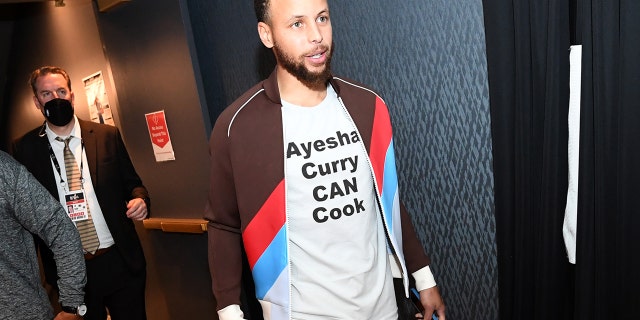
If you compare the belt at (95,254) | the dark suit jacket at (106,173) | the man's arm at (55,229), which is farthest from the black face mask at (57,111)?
the man's arm at (55,229)

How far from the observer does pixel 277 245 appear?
1518mm

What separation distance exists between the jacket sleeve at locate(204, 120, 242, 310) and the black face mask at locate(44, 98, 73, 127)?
140 centimetres

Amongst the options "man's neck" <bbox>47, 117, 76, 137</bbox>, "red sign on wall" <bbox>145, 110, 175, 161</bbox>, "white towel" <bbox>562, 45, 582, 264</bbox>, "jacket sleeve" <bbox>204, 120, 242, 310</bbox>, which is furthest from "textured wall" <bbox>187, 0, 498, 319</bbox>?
"man's neck" <bbox>47, 117, 76, 137</bbox>

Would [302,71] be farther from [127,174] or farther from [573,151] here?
[127,174]

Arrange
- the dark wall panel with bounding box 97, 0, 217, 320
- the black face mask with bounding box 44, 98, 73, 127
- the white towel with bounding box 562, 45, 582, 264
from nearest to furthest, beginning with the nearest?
the white towel with bounding box 562, 45, 582, 264, the black face mask with bounding box 44, 98, 73, 127, the dark wall panel with bounding box 97, 0, 217, 320

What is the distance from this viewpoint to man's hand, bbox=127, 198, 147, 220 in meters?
2.64

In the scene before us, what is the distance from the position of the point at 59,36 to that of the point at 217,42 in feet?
7.06

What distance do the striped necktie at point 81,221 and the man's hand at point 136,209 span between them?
191 millimetres

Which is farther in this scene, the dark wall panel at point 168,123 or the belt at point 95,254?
the dark wall panel at point 168,123

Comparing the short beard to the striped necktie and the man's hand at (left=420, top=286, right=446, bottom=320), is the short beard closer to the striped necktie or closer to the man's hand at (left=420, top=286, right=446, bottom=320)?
the man's hand at (left=420, top=286, right=446, bottom=320)

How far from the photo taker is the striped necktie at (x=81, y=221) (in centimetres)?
262

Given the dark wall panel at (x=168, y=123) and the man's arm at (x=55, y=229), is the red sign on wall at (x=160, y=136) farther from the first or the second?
the man's arm at (x=55, y=229)

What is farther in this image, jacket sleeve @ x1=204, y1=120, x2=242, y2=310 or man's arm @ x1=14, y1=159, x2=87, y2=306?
man's arm @ x1=14, y1=159, x2=87, y2=306

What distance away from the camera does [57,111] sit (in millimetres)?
2598
